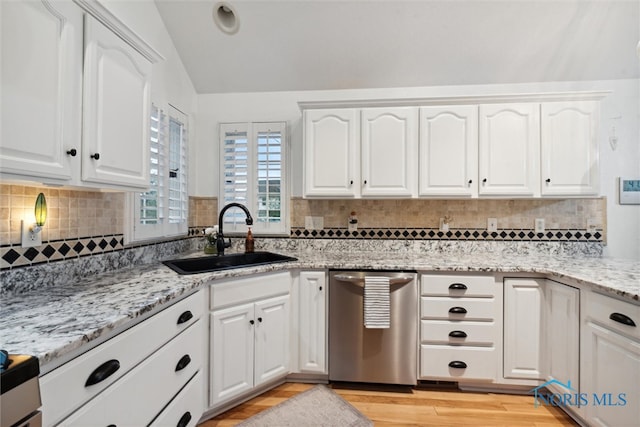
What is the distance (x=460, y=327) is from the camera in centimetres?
211

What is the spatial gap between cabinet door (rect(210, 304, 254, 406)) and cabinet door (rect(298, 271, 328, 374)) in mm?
394

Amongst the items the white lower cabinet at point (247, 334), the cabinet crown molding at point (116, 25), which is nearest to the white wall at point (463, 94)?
the white lower cabinet at point (247, 334)

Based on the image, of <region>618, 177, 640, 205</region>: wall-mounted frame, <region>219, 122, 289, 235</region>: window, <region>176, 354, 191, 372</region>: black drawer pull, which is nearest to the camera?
<region>176, 354, 191, 372</region>: black drawer pull

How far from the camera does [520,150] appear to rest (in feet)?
7.68

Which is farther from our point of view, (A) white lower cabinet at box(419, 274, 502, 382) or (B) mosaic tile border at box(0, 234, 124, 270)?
(A) white lower cabinet at box(419, 274, 502, 382)

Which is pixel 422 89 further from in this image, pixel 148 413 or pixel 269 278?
pixel 148 413

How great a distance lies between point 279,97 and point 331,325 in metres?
2.09

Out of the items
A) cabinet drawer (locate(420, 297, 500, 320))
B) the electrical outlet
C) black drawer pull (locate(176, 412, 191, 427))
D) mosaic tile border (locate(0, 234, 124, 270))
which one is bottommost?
black drawer pull (locate(176, 412, 191, 427))

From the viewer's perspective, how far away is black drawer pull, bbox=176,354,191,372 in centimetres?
145

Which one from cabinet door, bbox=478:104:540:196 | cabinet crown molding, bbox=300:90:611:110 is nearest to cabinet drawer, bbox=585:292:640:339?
cabinet door, bbox=478:104:540:196

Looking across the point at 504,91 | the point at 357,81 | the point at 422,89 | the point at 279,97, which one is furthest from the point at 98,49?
the point at 504,91

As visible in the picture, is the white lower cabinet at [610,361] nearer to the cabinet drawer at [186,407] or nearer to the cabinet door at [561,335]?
the cabinet door at [561,335]

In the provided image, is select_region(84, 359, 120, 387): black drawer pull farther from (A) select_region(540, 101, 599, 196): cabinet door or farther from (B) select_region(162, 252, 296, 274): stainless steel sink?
(A) select_region(540, 101, 599, 196): cabinet door

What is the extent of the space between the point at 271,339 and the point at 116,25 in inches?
76.9
